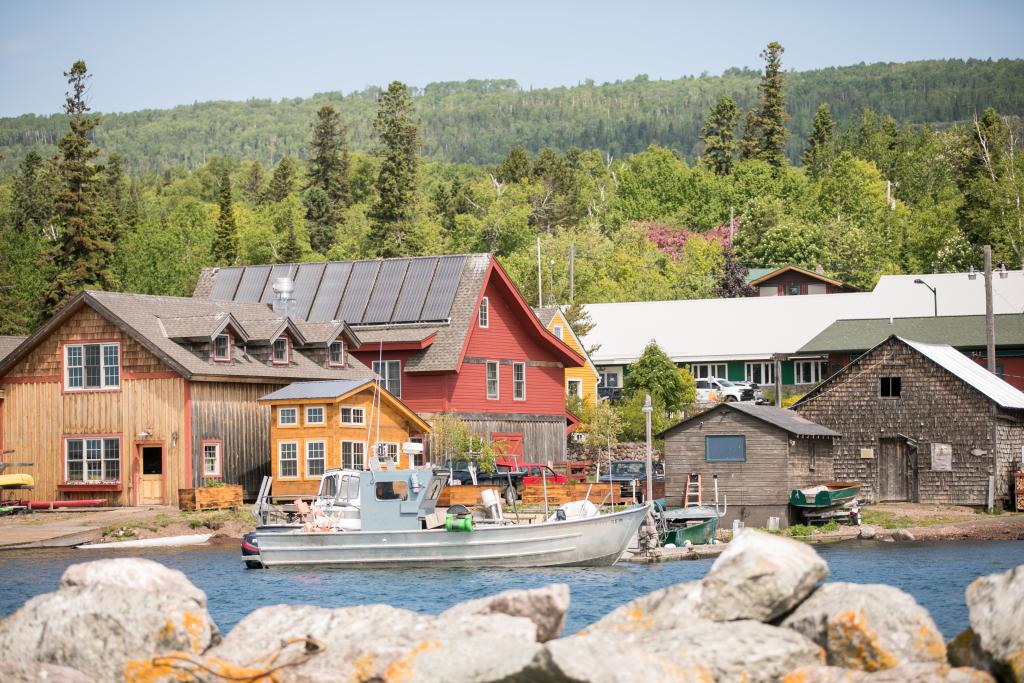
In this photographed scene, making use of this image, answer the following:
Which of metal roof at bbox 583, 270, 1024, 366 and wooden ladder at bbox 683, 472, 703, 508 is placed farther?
metal roof at bbox 583, 270, 1024, 366

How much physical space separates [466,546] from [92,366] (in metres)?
20.8

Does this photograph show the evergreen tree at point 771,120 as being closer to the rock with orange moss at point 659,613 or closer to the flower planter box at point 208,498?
the flower planter box at point 208,498

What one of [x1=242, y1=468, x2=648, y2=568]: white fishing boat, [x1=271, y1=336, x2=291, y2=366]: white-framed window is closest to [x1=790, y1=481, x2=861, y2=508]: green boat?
[x1=242, y1=468, x2=648, y2=568]: white fishing boat

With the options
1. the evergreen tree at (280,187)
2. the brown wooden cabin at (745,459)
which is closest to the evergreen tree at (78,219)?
the brown wooden cabin at (745,459)

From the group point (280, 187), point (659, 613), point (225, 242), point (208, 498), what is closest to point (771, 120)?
point (280, 187)

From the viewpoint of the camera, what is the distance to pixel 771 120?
159 metres

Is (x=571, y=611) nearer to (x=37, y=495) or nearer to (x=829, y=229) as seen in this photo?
(x=37, y=495)

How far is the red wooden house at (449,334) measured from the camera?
59500 millimetres

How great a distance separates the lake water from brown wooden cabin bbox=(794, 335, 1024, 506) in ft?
29.7

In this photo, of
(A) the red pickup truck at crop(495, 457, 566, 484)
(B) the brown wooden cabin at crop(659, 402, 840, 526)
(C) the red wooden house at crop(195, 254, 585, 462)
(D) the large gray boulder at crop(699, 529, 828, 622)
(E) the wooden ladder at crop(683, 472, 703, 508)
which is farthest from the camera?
(C) the red wooden house at crop(195, 254, 585, 462)

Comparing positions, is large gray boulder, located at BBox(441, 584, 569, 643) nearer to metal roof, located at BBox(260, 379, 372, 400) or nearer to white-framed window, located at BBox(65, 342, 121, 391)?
metal roof, located at BBox(260, 379, 372, 400)

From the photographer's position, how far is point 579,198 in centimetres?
16012

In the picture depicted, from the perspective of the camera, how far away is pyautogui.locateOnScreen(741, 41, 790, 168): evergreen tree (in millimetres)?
154125

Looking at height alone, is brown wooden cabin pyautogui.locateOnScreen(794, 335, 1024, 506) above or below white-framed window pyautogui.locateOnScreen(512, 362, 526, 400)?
below
